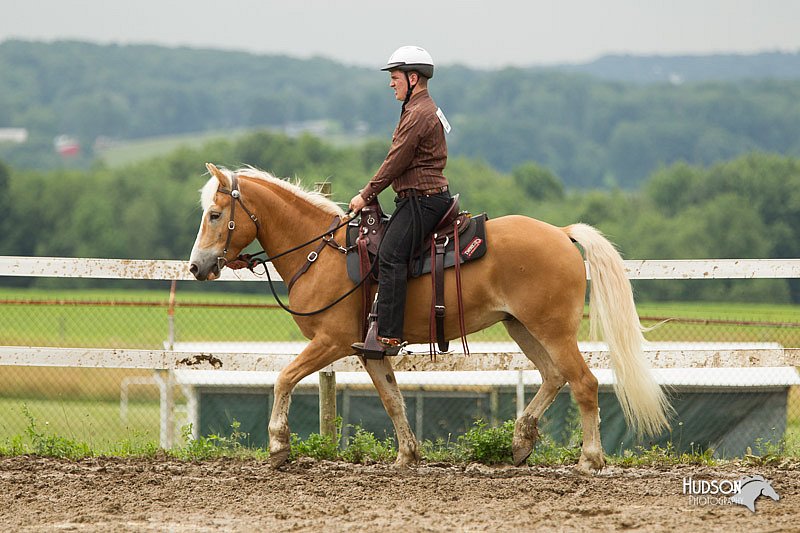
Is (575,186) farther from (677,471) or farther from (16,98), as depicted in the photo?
(677,471)

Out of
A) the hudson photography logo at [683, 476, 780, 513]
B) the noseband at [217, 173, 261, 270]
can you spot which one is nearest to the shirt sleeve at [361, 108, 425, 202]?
the noseband at [217, 173, 261, 270]

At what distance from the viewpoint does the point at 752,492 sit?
6.27 metres

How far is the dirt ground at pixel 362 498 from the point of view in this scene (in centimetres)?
577

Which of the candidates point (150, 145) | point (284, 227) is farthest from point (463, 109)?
point (284, 227)

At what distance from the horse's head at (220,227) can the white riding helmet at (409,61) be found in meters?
1.43

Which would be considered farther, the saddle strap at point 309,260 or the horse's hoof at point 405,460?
the horse's hoof at point 405,460

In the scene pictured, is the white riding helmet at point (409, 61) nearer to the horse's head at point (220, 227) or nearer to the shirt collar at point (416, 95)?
the shirt collar at point (416, 95)

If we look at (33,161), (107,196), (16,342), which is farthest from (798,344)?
(33,161)

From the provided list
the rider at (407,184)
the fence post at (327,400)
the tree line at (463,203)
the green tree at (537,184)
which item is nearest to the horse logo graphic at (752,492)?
the rider at (407,184)

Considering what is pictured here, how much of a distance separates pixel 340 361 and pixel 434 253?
1.54 metres

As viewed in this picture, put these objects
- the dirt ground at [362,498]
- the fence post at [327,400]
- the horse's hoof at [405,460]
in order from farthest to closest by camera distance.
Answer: the fence post at [327,400], the horse's hoof at [405,460], the dirt ground at [362,498]

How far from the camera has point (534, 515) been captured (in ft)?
19.4

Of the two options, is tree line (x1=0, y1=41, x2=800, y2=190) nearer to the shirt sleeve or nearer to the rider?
the rider

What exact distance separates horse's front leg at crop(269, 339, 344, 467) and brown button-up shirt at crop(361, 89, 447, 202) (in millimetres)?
1109
